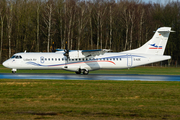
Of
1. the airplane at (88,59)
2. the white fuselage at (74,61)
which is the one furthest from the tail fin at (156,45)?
the white fuselage at (74,61)

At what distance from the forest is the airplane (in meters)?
25.6

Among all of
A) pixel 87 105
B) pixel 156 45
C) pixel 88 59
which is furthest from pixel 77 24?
pixel 87 105

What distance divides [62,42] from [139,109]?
53510mm

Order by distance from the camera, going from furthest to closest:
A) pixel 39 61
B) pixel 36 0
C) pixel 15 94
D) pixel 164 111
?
1. pixel 36 0
2. pixel 39 61
3. pixel 15 94
4. pixel 164 111

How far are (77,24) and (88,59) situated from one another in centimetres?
3536

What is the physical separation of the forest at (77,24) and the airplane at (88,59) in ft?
83.9

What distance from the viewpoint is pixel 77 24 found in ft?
220

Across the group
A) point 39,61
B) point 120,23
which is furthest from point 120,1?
point 39,61

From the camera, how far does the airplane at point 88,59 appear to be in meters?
32.0

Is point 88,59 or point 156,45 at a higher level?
point 156,45

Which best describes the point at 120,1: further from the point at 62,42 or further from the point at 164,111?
the point at 164,111

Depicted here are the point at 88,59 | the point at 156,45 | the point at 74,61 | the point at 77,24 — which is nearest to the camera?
the point at 74,61

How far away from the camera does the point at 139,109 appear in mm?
11281

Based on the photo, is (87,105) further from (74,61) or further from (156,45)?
(156,45)
